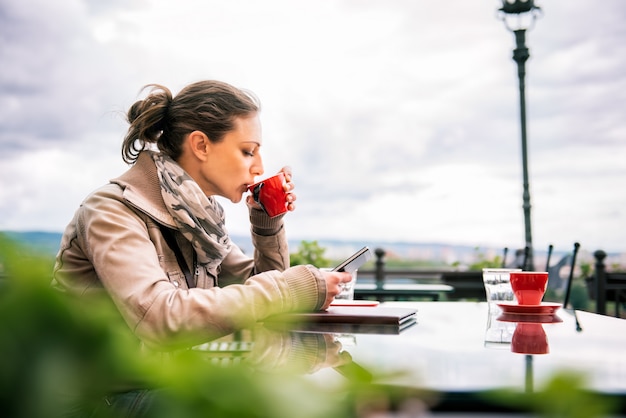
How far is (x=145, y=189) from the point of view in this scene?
7.25 ft

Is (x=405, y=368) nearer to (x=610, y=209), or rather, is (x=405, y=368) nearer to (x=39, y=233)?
(x=39, y=233)

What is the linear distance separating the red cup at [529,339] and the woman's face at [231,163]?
1033 millimetres

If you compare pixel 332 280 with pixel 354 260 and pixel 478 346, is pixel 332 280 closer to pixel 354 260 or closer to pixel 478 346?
pixel 354 260

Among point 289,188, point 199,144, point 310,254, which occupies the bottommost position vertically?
point 310,254

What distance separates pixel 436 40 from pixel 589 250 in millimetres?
6209

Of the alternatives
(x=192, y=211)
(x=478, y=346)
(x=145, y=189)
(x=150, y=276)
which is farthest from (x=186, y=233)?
(x=478, y=346)

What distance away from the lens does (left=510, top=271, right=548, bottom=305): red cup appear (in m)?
2.32

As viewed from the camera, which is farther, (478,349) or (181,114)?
(181,114)

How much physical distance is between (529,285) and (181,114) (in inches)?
50.5

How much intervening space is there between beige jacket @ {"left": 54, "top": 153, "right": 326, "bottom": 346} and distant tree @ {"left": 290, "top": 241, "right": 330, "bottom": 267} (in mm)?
4265

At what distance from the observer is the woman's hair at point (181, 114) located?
96.6 inches

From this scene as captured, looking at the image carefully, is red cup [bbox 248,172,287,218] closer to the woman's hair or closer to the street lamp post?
the woman's hair

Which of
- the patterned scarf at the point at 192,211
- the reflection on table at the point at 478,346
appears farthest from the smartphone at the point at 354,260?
the patterned scarf at the point at 192,211

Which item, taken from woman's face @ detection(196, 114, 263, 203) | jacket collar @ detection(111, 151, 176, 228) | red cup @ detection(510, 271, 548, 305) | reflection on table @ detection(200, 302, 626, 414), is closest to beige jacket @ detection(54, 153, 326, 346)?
jacket collar @ detection(111, 151, 176, 228)
